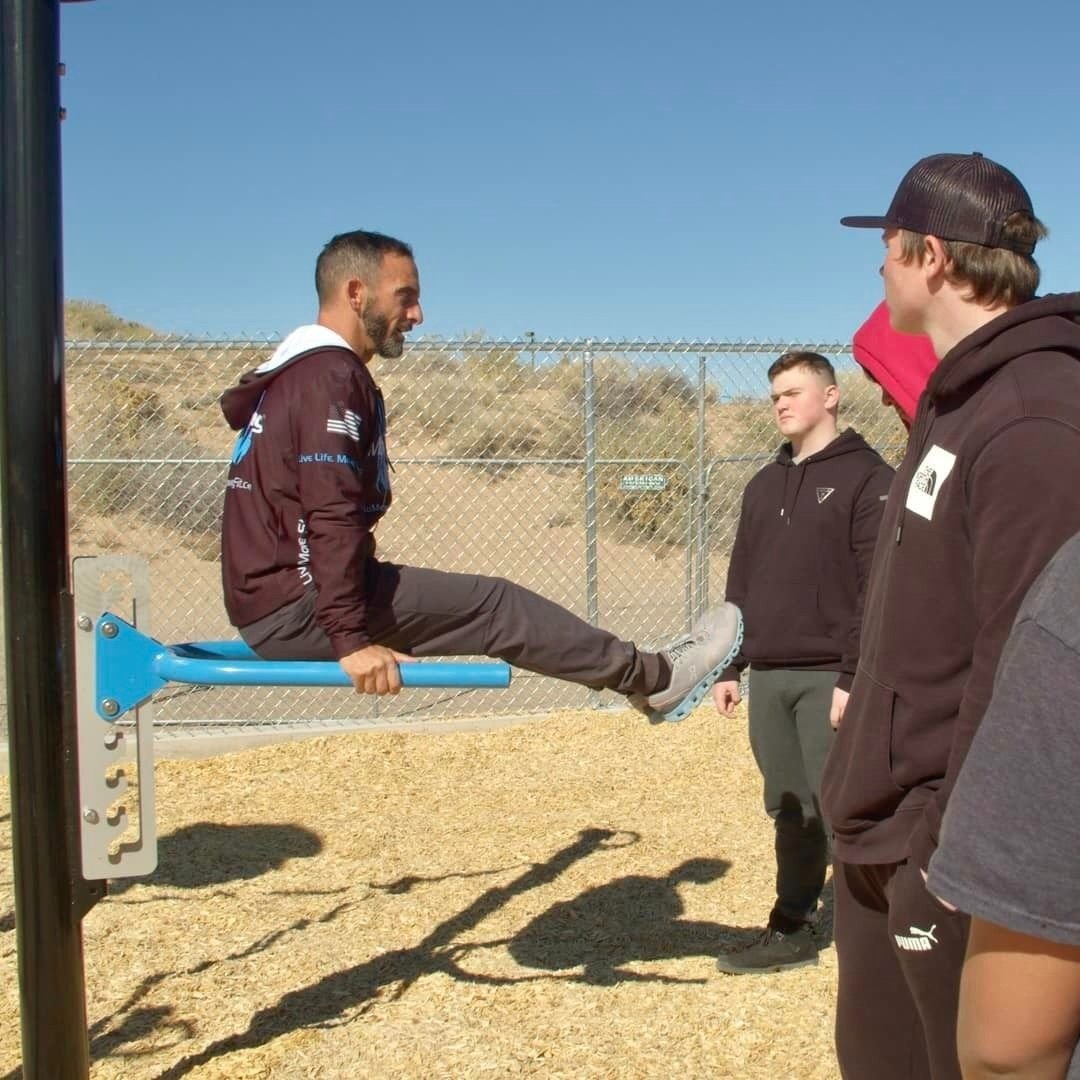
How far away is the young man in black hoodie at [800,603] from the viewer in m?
3.86

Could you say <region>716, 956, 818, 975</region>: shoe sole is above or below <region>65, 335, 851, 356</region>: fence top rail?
below

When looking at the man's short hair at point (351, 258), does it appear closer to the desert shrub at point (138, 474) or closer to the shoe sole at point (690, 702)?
the shoe sole at point (690, 702)

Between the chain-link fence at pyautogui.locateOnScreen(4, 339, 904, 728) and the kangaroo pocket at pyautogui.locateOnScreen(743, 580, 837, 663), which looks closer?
the kangaroo pocket at pyautogui.locateOnScreen(743, 580, 837, 663)

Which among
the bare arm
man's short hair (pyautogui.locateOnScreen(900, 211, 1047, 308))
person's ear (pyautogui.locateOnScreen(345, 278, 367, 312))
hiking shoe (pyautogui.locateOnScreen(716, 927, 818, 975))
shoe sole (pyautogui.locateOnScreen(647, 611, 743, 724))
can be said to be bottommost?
hiking shoe (pyautogui.locateOnScreen(716, 927, 818, 975))

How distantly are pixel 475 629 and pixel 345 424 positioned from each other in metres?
0.68

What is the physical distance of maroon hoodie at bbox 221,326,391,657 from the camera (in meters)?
2.89

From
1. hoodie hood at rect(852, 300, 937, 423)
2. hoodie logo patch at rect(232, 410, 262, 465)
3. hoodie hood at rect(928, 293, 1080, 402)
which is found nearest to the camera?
hoodie hood at rect(928, 293, 1080, 402)

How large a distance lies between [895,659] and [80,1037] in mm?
2136

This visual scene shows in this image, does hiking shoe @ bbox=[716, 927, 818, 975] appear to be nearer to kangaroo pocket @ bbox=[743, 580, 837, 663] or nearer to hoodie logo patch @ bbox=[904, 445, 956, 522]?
kangaroo pocket @ bbox=[743, 580, 837, 663]

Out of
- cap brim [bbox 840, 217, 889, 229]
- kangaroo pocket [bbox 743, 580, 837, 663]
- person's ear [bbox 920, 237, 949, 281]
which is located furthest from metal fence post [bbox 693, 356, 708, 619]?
person's ear [bbox 920, 237, 949, 281]

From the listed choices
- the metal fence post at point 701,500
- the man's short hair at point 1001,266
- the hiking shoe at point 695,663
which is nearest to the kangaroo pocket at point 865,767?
the man's short hair at point 1001,266

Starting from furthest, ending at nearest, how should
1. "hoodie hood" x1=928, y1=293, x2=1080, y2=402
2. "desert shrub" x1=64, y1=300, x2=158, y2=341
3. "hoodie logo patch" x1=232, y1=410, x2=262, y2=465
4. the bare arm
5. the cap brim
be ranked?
"desert shrub" x1=64, y1=300, x2=158, y2=341, "hoodie logo patch" x1=232, y1=410, x2=262, y2=465, the cap brim, "hoodie hood" x1=928, y1=293, x2=1080, y2=402, the bare arm

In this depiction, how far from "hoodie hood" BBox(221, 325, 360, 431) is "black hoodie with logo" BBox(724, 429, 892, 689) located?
1.62m

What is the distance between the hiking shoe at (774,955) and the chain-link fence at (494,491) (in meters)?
3.81
